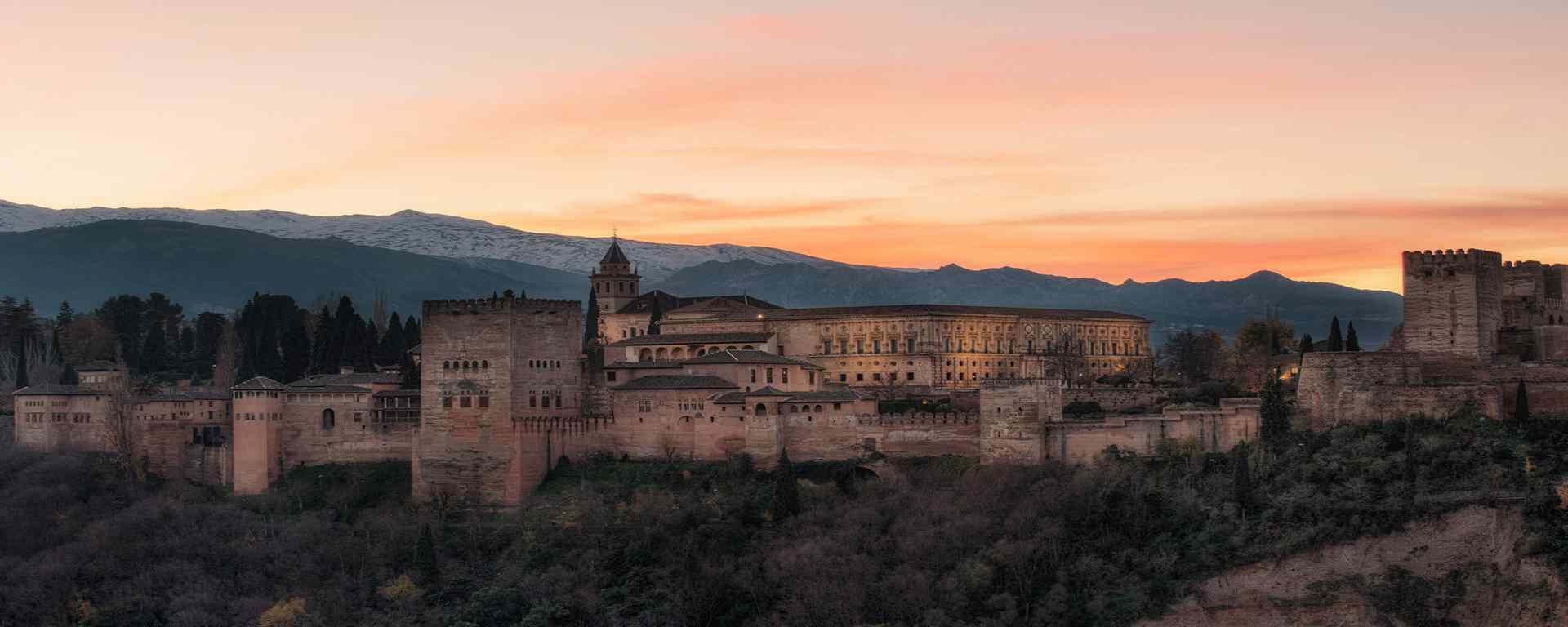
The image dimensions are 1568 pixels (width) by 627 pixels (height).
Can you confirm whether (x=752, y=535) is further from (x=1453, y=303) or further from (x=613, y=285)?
(x=613, y=285)

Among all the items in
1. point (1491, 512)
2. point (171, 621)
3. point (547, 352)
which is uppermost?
point (547, 352)

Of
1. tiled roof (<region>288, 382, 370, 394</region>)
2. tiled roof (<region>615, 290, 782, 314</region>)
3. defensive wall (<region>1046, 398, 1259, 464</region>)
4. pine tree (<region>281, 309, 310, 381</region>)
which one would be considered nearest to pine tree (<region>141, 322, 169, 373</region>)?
pine tree (<region>281, 309, 310, 381</region>)

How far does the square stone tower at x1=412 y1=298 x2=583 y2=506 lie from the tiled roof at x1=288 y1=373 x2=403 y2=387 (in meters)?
6.56

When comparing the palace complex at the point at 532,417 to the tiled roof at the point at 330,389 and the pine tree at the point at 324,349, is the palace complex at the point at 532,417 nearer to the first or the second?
the tiled roof at the point at 330,389

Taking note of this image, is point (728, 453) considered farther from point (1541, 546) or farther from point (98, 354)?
point (98, 354)

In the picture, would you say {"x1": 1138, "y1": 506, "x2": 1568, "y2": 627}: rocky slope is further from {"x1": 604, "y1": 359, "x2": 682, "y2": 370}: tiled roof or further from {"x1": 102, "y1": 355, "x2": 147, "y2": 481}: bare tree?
{"x1": 102, "y1": 355, "x2": 147, "y2": 481}: bare tree

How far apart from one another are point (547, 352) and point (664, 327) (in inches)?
1018

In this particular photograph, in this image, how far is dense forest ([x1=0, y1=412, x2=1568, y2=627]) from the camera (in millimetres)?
45688

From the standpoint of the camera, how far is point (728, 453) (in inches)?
2250

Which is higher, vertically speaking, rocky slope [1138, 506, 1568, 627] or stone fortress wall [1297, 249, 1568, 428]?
stone fortress wall [1297, 249, 1568, 428]

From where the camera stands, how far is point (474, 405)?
2219 inches

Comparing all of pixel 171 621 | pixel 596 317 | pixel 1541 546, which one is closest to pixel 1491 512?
pixel 1541 546

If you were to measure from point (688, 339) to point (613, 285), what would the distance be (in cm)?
2292

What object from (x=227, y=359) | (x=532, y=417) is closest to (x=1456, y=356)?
(x=532, y=417)
